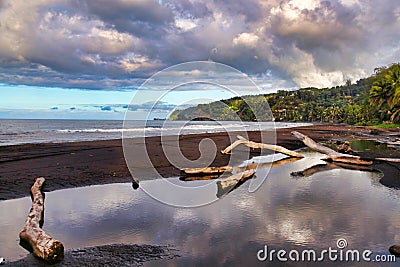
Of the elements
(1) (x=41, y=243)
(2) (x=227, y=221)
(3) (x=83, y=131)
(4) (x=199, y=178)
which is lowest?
(2) (x=227, y=221)

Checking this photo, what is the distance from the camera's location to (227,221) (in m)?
9.39

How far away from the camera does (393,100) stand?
5794 centimetres

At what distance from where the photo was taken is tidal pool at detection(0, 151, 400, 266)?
A: 25.0ft

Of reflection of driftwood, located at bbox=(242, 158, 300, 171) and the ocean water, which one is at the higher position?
the ocean water

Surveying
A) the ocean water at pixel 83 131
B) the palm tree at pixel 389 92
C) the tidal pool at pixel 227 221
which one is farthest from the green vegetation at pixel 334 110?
the tidal pool at pixel 227 221

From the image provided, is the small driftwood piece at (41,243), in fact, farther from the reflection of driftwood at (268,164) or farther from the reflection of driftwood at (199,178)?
the reflection of driftwood at (268,164)

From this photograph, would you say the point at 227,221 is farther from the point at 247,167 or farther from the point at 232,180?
the point at 247,167

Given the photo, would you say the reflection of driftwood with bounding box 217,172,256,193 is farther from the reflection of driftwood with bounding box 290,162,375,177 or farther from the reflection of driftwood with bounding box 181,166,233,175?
the reflection of driftwood with bounding box 290,162,375,177

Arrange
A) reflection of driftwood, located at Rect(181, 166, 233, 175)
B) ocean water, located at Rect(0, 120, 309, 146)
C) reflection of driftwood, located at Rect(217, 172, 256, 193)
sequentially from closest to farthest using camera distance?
reflection of driftwood, located at Rect(217, 172, 256, 193) → reflection of driftwood, located at Rect(181, 166, 233, 175) → ocean water, located at Rect(0, 120, 309, 146)

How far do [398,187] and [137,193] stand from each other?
1101 centimetres

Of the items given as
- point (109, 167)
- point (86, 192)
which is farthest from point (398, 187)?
point (109, 167)

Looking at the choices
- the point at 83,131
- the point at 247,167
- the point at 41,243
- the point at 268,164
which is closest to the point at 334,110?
the point at 83,131

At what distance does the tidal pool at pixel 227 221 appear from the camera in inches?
300

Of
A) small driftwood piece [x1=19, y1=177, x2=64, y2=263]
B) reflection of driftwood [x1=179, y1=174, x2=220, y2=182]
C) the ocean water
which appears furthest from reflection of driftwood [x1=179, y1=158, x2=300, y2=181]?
small driftwood piece [x1=19, y1=177, x2=64, y2=263]
